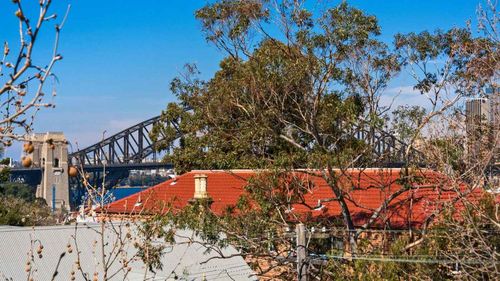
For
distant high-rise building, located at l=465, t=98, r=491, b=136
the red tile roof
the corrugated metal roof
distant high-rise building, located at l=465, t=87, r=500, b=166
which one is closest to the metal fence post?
the corrugated metal roof

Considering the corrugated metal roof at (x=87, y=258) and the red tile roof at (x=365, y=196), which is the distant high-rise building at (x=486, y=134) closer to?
the red tile roof at (x=365, y=196)

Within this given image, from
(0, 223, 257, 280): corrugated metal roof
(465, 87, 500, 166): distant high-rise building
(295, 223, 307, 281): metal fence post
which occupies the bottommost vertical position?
(0, 223, 257, 280): corrugated metal roof

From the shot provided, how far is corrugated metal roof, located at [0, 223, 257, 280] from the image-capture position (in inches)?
510

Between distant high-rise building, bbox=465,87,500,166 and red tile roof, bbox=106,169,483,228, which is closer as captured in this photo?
distant high-rise building, bbox=465,87,500,166

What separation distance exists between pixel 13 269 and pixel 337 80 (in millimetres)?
10542

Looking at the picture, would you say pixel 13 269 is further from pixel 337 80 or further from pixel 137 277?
pixel 337 80

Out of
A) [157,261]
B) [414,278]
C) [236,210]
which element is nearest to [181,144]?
[236,210]

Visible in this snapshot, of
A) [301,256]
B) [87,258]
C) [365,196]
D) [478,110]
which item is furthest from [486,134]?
[87,258]

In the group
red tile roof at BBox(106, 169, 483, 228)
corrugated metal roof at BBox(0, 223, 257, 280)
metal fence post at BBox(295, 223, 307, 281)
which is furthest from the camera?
red tile roof at BBox(106, 169, 483, 228)

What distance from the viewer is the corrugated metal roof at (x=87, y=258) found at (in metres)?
12.9

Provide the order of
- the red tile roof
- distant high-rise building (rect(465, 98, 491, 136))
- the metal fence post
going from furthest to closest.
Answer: the red tile roof
distant high-rise building (rect(465, 98, 491, 136))
the metal fence post

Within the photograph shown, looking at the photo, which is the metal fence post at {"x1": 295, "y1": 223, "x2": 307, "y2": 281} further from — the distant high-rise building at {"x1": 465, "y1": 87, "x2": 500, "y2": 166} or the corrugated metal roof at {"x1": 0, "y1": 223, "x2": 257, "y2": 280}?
the distant high-rise building at {"x1": 465, "y1": 87, "x2": 500, "y2": 166}

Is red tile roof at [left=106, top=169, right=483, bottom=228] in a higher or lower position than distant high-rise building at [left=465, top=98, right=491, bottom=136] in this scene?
lower

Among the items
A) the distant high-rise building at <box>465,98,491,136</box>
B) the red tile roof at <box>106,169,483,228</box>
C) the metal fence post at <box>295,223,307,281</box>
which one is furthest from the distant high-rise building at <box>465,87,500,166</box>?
the metal fence post at <box>295,223,307,281</box>
